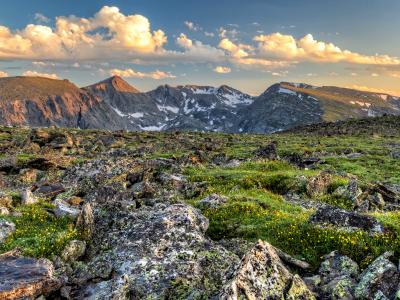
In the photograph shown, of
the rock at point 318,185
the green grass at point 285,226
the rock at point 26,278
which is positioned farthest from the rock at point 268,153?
the rock at point 26,278

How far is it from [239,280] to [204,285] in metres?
2.46

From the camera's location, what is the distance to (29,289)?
1470cm

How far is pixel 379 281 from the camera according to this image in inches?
586

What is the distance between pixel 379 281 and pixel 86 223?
44.7 ft

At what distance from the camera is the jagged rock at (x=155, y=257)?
49.9ft

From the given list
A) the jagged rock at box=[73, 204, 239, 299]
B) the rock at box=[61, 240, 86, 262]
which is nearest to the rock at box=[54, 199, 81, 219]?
the jagged rock at box=[73, 204, 239, 299]

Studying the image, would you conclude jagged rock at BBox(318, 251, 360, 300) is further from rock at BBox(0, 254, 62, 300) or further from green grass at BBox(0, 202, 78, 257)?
green grass at BBox(0, 202, 78, 257)

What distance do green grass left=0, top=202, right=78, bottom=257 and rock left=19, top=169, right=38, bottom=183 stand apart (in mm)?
15956

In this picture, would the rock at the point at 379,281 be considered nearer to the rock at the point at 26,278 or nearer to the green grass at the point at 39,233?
the rock at the point at 26,278

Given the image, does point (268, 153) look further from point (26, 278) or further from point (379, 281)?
point (26, 278)

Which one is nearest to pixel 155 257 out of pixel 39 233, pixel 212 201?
pixel 39 233

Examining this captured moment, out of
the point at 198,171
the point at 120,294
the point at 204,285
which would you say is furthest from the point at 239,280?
the point at 198,171

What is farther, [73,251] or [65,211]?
[65,211]

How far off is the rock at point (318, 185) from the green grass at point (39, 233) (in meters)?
18.3
